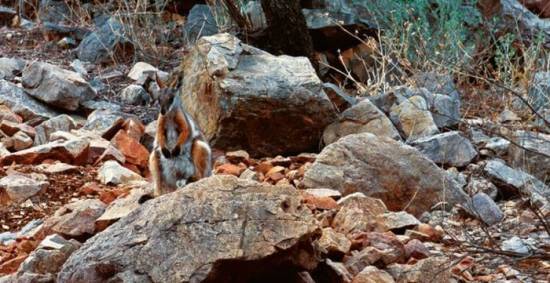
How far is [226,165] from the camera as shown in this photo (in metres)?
8.07

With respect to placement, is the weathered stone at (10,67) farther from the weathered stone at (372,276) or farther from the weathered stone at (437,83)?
the weathered stone at (372,276)

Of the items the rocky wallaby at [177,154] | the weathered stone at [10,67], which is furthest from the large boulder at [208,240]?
the weathered stone at [10,67]

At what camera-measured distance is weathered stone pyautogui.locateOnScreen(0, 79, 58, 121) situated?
988 centimetres

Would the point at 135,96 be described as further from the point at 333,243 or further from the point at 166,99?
the point at 333,243

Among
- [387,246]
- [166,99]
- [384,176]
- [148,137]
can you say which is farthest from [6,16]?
[387,246]

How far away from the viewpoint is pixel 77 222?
6535 mm

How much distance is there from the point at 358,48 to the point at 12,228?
6215mm

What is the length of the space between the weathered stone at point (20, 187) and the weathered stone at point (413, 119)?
3.13 metres

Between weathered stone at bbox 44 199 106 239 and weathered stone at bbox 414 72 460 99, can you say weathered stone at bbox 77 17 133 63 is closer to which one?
weathered stone at bbox 414 72 460 99

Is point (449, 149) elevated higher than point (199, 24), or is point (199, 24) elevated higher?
point (449, 149)

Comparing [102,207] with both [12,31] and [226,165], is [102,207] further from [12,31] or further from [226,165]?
[12,31]

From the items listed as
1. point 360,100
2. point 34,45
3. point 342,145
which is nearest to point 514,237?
point 342,145

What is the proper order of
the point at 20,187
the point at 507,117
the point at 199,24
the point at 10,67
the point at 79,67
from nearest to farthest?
the point at 20,187 → the point at 507,117 → the point at 10,67 → the point at 79,67 → the point at 199,24

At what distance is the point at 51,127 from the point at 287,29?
2938 mm
